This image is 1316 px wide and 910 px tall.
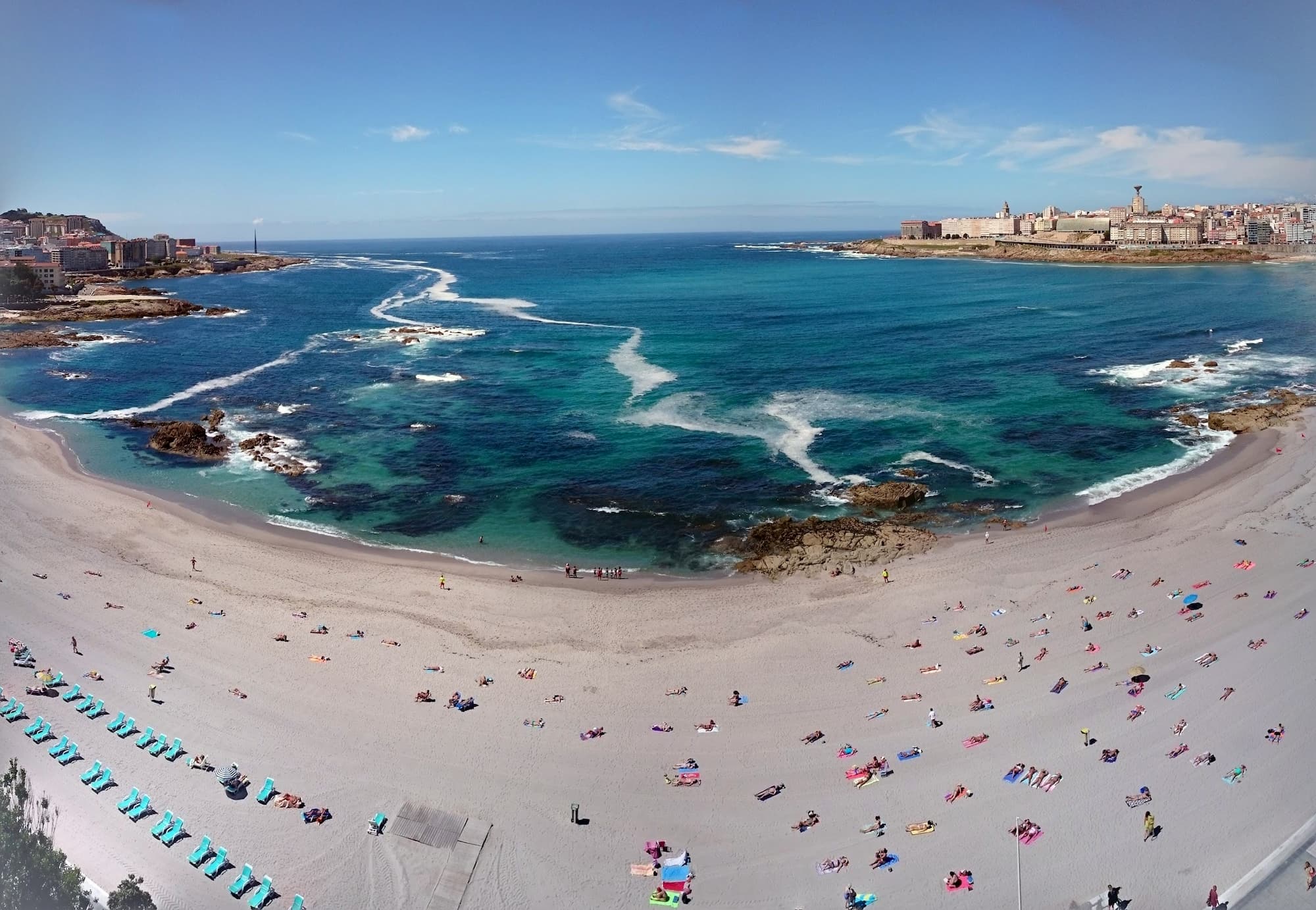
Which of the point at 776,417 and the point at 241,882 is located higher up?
the point at 776,417

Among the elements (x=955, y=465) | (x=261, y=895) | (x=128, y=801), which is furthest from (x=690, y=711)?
(x=955, y=465)

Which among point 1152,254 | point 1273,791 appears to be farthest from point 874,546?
point 1152,254

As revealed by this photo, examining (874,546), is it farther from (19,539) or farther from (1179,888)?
(19,539)

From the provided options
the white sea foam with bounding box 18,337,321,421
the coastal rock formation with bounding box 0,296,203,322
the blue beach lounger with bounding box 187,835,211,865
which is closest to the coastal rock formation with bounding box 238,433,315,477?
the white sea foam with bounding box 18,337,321,421

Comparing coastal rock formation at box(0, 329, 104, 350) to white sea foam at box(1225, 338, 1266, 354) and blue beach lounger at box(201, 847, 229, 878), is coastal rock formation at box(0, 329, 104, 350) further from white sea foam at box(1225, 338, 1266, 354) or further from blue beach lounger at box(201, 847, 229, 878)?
white sea foam at box(1225, 338, 1266, 354)

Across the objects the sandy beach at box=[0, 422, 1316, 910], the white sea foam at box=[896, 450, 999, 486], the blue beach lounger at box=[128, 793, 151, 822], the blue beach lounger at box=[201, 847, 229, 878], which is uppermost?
the white sea foam at box=[896, 450, 999, 486]

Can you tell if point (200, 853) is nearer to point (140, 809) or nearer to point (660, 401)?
point (140, 809)
